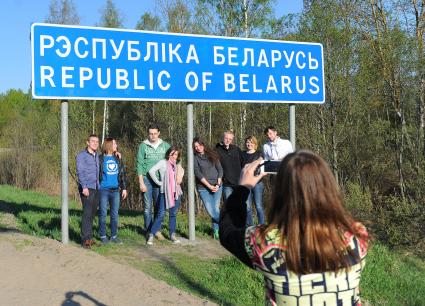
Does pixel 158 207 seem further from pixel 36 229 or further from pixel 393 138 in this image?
pixel 393 138

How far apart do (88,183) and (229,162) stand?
241cm

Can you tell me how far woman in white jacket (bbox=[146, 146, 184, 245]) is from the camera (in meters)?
8.62

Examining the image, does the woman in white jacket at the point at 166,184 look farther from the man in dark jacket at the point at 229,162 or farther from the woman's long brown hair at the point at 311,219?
the woman's long brown hair at the point at 311,219

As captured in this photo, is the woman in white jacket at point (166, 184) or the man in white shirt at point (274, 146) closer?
the woman in white jacket at point (166, 184)

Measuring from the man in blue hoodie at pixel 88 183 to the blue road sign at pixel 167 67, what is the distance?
3.00 feet

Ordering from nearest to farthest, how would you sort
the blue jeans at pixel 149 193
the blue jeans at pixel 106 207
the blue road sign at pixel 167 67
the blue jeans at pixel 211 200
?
the blue road sign at pixel 167 67 → the blue jeans at pixel 106 207 → the blue jeans at pixel 149 193 → the blue jeans at pixel 211 200

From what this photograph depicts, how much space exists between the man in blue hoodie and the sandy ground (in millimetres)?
438

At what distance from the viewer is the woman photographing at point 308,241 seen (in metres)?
2.05

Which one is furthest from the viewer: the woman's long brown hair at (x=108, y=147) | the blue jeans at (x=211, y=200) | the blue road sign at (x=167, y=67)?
the blue jeans at (x=211, y=200)

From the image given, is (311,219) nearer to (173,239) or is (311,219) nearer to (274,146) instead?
(173,239)

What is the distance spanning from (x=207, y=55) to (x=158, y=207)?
8.44 ft

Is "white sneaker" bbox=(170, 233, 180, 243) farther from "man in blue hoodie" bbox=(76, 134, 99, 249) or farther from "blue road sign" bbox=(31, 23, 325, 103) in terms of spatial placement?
"blue road sign" bbox=(31, 23, 325, 103)

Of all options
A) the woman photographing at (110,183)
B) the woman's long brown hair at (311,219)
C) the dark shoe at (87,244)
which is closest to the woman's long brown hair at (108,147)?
the woman photographing at (110,183)

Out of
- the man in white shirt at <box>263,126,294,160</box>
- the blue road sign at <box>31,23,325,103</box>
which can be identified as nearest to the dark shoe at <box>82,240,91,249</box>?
the blue road sign at <box>31,23,325,103</box>
